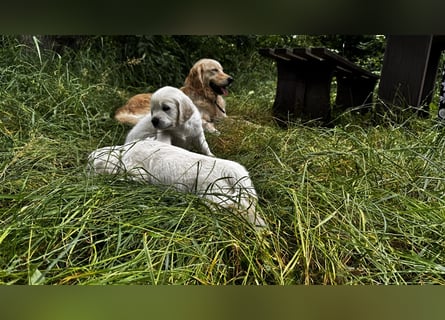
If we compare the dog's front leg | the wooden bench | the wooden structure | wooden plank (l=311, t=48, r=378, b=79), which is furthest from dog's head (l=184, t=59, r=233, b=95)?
the dog's front leg

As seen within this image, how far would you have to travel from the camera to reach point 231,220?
104 cm

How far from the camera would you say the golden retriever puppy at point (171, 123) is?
1747mm

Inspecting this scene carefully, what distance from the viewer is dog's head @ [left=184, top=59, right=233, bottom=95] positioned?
2.96 meters

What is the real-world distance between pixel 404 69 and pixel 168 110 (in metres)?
1.21

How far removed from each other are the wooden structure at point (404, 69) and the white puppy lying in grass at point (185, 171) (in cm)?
121

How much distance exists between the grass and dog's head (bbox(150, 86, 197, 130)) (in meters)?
0.27

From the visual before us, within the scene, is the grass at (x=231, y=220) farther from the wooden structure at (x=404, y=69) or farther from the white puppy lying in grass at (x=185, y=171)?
the wooden structure at (x=404, y=69)

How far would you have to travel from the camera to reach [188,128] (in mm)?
1841

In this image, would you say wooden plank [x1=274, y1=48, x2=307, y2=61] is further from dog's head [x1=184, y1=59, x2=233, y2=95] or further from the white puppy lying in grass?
the white puppy lying in grass

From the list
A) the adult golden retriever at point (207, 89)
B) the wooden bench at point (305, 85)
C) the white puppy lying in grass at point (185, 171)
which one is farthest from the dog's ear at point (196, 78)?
the white puppy lying in grass at point (185, 171)
